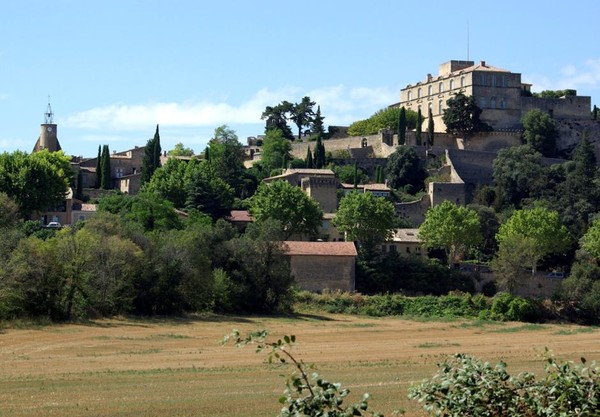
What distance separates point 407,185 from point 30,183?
2916cm

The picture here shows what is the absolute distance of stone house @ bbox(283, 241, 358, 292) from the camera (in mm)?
65188

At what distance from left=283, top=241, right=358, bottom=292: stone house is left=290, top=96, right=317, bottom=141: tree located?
4000cm

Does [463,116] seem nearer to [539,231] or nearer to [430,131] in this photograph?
[430,131]

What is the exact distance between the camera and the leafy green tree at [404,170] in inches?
3467

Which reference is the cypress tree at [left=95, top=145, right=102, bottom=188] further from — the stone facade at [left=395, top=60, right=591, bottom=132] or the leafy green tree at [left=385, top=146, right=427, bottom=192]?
the stone facade at [left=395, top=60, right=591, bottom=132]

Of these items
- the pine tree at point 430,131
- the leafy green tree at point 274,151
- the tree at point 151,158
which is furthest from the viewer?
the pine tree at point 430,131

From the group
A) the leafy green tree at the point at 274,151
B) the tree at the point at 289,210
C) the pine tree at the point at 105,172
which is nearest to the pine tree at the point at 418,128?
the leafy green tree at the point at 274,151

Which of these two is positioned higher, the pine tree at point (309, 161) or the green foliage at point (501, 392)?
the pine tree at point (309, 161)

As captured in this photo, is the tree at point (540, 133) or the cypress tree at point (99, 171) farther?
the tree at point (540, 133)

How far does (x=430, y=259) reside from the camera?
71.0 m

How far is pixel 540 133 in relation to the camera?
9525cm

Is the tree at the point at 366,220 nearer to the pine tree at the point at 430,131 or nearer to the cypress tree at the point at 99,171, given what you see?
the pine tree at the point at 430,131

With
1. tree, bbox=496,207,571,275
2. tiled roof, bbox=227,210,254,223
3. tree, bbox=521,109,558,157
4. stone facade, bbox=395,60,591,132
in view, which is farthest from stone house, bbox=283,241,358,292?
stone facade, bbox=395,60,591,132

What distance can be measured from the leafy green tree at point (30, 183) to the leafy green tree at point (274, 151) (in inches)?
844
